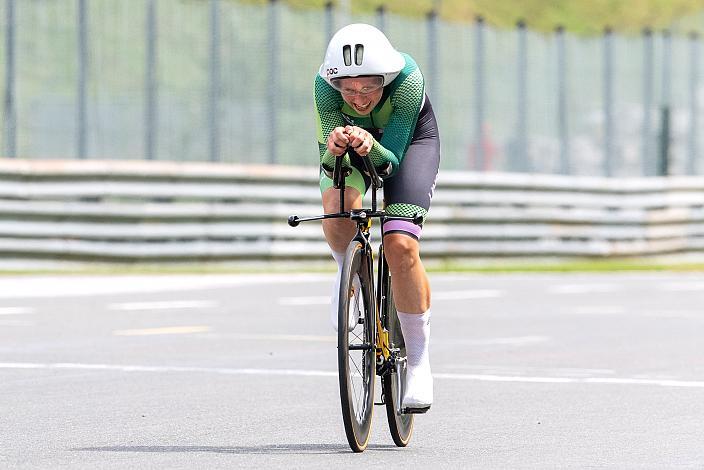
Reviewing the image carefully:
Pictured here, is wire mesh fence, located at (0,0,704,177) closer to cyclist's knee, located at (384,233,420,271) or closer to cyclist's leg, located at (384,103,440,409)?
cyclist's leg, located at (384,103,440,409)

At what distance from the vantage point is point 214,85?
24781 mm

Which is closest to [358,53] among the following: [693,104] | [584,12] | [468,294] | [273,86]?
[468,294]

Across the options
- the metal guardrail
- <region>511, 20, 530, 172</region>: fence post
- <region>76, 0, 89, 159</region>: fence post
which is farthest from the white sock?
<region>511, 20, 530, 172</region>: fence post

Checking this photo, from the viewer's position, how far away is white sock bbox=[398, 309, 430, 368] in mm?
8156

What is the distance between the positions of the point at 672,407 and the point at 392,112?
8.74ft

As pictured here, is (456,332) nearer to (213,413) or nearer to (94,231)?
(213,413)

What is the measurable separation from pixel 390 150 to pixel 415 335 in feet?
2.75

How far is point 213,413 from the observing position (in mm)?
9305

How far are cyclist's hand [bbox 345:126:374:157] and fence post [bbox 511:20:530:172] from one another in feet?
68.0

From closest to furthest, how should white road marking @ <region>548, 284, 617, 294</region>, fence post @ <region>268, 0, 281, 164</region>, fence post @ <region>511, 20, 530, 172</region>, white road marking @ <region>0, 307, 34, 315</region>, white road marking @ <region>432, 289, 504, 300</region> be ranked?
white road marking @ <region>0, 307, 34, 315</region>, white road marking @ <region>432, 289, 504, 300</region>, white road marking @ <region>548, 284, 617, 294</region>, fence post @ <region>268, 0, 281, 164</region>, fence post @ <region>511, 20, 530, 172</region>

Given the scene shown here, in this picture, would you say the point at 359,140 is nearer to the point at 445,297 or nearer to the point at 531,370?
the point at 531,370

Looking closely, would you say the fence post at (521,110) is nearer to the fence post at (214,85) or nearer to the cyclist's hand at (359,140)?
the fence post at (214,85)

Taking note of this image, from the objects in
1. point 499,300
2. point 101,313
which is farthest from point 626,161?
point 101,313

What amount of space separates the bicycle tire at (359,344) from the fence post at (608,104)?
72.5 feet
